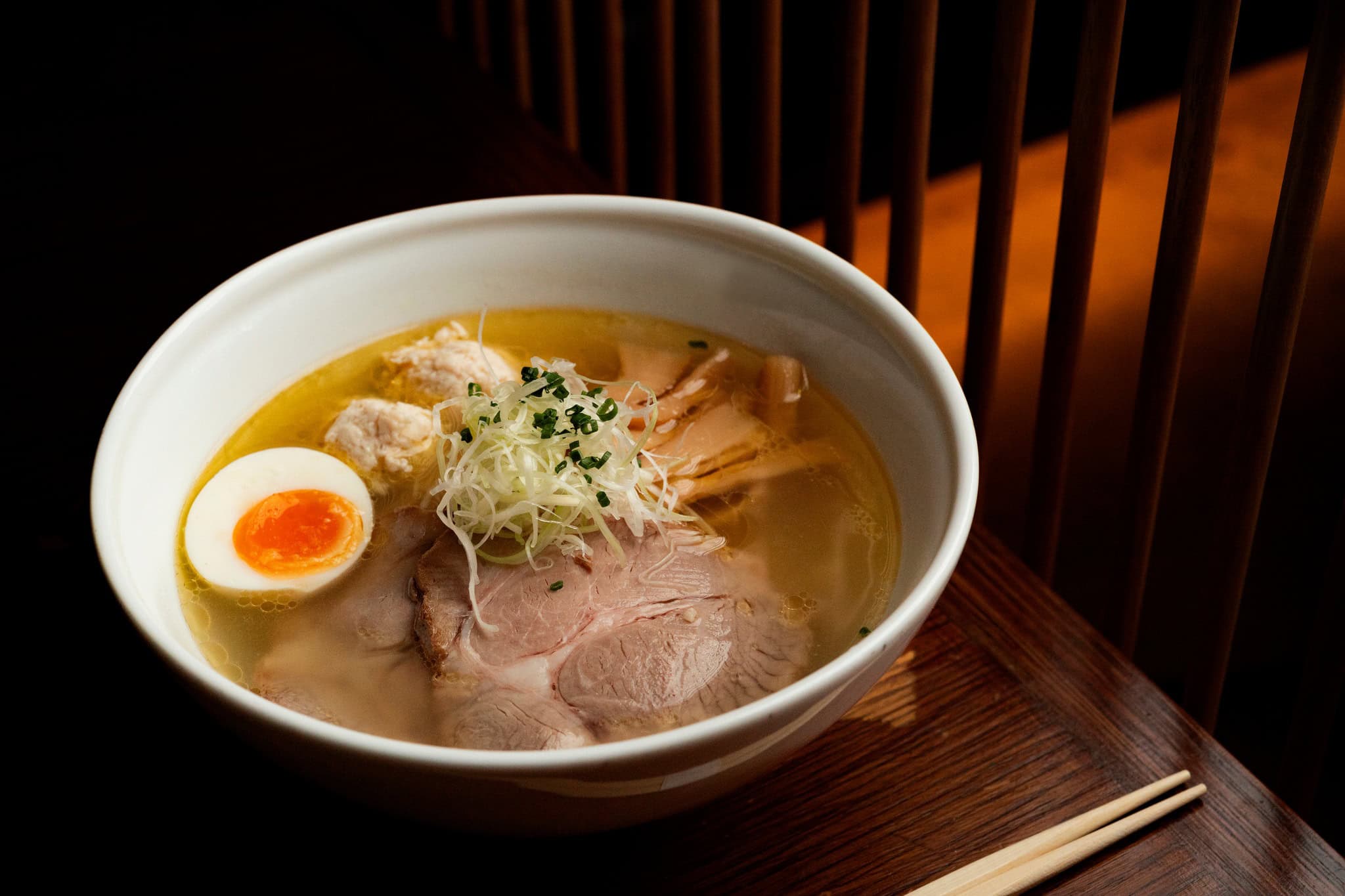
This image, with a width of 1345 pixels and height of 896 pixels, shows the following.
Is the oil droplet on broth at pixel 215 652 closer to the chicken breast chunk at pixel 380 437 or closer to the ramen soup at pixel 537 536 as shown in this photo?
the ramen soup at pixel 537 536

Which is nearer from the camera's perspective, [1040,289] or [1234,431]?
[1234,431]

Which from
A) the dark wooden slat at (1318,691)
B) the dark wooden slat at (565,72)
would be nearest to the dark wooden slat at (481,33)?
the dark wooden slat at (565,72)

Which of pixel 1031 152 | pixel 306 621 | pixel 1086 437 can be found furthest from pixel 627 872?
pixel 1031 152

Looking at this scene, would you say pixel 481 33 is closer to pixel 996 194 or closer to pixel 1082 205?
pixel 996 194

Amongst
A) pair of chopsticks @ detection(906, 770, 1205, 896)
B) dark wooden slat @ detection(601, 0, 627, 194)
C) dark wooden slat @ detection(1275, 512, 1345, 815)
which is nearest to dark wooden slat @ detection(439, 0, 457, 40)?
dark wooden slat @ detection(601, 0, 627, 194)

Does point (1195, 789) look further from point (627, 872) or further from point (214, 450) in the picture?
point (214, 450)

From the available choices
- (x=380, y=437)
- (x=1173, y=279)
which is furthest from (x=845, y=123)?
(x=380, y=437)
